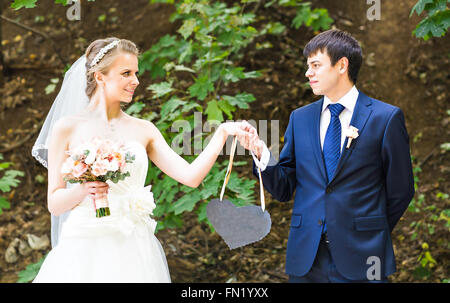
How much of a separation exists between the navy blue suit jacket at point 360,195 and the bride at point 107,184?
63 centimetres

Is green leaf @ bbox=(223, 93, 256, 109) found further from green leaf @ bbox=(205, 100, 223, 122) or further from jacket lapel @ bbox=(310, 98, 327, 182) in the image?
jacket lapel @ bbox=(310, 98, 327, 182)

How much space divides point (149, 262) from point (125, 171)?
0.54 m

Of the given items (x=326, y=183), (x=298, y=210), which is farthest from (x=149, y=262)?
(x=326, y=183)

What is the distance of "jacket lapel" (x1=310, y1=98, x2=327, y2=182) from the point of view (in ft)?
9.65

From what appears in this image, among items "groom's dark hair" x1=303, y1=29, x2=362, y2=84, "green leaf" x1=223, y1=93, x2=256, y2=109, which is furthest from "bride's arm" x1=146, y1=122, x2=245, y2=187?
"green leaf" x1=223, y1=93, x2=256, y2=109

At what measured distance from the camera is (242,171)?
659 centimetres

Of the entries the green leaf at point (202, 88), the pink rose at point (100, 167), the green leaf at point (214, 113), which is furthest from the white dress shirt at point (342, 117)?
the green leaf at point (202, 88)

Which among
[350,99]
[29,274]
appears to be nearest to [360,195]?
[350,99]

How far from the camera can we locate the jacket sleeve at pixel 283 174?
9.97ft

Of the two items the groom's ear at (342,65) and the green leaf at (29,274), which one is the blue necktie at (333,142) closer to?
the groom's ear at (342,65)

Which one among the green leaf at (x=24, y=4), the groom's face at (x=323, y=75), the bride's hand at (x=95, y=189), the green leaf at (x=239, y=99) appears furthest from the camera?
the green leaf at (x=239, y=99)

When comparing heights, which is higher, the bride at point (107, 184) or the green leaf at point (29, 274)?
the bride at point (107, 184)

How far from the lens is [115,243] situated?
296cm

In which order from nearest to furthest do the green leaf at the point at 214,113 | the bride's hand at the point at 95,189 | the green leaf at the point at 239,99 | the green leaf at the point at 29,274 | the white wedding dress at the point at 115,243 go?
the bride's hand at the point at 95,189 < the white wedding dress at the point at 115,243 < the green leaf at the point at 214,113 < the green leaf at the point at 239,99 < the green leaf at the point at 29,274
